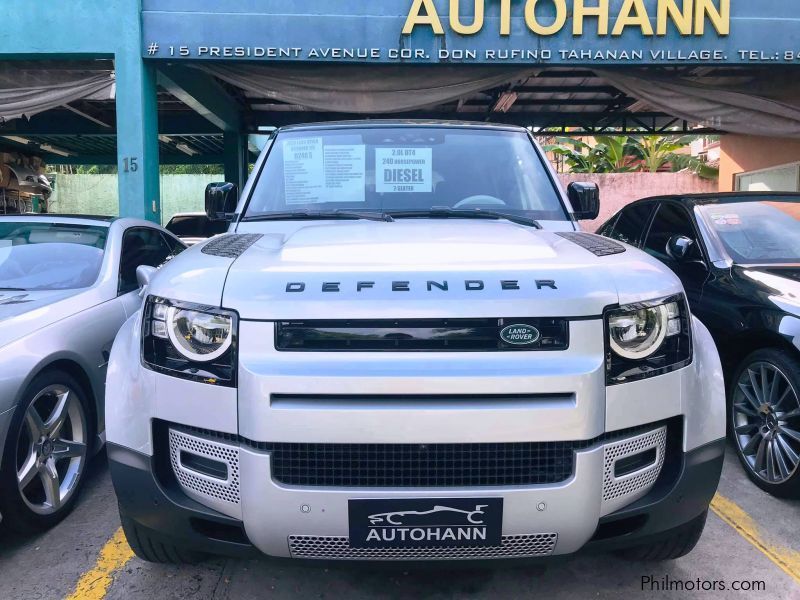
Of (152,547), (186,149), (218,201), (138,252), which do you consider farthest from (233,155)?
(152,547)

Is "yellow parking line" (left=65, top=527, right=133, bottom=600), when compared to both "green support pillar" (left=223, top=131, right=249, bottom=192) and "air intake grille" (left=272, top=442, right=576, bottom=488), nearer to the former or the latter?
"air intake grille" (left=272, top=442, right=576, bottom=488)

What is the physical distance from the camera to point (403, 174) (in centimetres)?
332

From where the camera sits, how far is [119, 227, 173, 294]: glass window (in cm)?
417

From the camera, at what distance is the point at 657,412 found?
2027 millimetres

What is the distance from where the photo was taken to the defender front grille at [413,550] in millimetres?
1898

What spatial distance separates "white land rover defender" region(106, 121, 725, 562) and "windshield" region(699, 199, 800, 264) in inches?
92.6

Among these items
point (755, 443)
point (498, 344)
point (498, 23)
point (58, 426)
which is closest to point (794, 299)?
point (755, 443)

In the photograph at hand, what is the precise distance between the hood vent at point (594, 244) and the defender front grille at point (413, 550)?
40.8 inches

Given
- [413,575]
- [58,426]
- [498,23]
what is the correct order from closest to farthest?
[413,575] < [58,426] < [498,23]

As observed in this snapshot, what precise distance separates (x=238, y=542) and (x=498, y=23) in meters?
8.03

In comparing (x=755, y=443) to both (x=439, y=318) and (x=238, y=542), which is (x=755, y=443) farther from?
(x=238, y=542)

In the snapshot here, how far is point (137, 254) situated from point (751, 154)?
12845 millimetres

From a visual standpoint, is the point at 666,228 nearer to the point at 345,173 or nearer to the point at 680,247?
the point at 680,247

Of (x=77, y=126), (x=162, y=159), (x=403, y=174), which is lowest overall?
(x=403, y=174)
